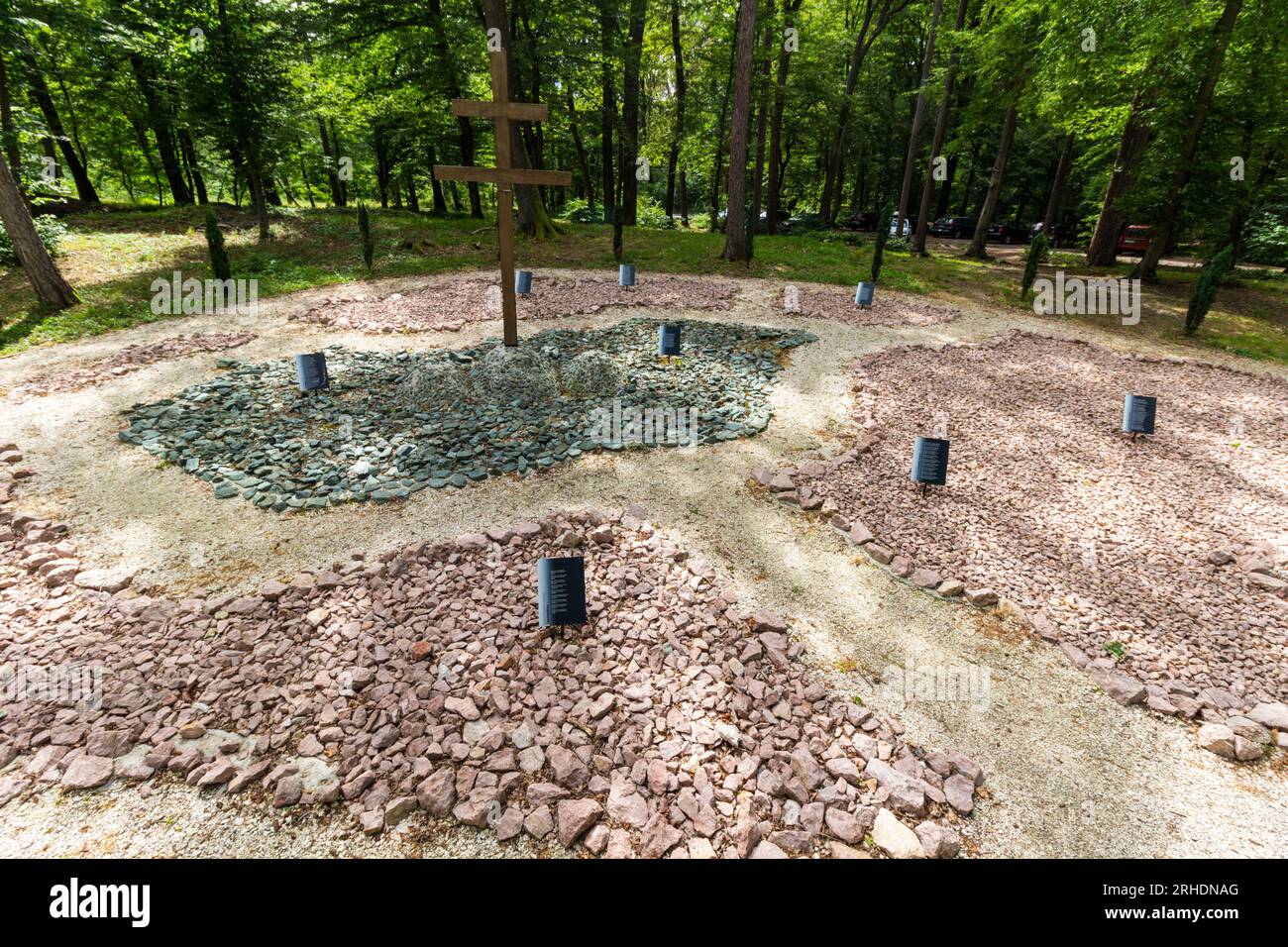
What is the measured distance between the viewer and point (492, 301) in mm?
12367

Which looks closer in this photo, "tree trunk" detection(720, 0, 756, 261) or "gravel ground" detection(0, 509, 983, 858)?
"gravel ground" detection(0, 509, 983, 858)

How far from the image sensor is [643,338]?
10.1 meters

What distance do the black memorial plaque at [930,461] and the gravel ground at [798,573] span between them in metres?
1.35

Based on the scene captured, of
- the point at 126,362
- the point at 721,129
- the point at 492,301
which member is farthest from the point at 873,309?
the point at 721,129

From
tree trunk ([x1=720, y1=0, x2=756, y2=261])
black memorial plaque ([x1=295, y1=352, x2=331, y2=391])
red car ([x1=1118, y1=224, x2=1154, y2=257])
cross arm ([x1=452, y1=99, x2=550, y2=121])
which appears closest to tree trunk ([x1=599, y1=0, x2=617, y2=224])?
tree trunk ([x1=720, y1=0, x2=756, y2=261])

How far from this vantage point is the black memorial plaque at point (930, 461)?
222 inches

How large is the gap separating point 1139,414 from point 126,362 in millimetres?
15519

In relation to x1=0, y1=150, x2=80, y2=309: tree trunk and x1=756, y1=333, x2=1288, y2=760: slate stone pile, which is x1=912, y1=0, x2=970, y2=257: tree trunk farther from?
x1=0, y1=150, x2=80, y2=309: tree trunk

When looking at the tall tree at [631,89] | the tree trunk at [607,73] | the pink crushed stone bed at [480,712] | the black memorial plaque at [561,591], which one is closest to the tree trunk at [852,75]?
the tall tree at [631,89]

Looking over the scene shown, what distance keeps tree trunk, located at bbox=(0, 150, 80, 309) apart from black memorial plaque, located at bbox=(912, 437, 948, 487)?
15905 millimetres

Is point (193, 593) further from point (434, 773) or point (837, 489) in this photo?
point (837, 489)

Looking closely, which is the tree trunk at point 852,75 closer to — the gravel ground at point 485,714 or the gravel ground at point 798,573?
the gravel ground at point 798,573

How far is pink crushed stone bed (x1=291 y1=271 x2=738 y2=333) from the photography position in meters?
11.0

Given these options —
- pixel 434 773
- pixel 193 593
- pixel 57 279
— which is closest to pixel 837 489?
pixel 434 773
